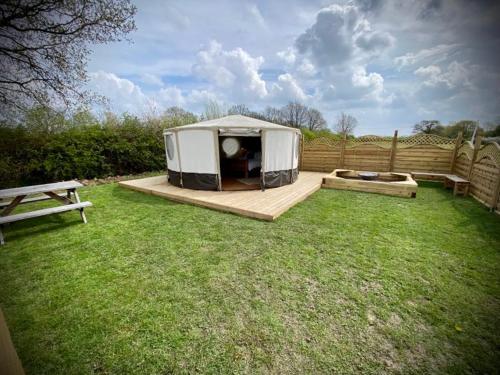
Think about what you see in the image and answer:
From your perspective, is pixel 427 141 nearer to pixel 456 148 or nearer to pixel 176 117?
pixel 456 148

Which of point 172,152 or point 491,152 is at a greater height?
point 172,152

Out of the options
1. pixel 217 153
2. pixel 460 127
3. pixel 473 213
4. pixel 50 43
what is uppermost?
pixel 50 43

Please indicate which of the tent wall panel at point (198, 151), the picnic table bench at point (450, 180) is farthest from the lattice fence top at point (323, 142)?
the tent wall panel at point (198, 151)

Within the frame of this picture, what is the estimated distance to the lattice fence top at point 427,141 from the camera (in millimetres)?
6938

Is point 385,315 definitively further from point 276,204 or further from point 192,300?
point 276,204

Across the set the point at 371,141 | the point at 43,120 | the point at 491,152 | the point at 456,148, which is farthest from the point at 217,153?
the point at 456,148

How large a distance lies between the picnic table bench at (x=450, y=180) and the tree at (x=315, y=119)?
2551 centimetres

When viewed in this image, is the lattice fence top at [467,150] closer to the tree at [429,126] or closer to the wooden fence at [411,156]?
the wooden fence at [411,156]

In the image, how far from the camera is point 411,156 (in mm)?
7383

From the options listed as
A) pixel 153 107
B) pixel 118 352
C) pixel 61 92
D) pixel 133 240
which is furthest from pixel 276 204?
pixel 153 107

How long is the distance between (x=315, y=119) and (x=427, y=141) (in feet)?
84.8

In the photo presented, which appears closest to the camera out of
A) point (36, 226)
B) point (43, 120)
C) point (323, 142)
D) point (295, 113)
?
point (36, 226)

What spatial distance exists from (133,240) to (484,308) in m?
4.00

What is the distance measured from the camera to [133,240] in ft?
10.3
